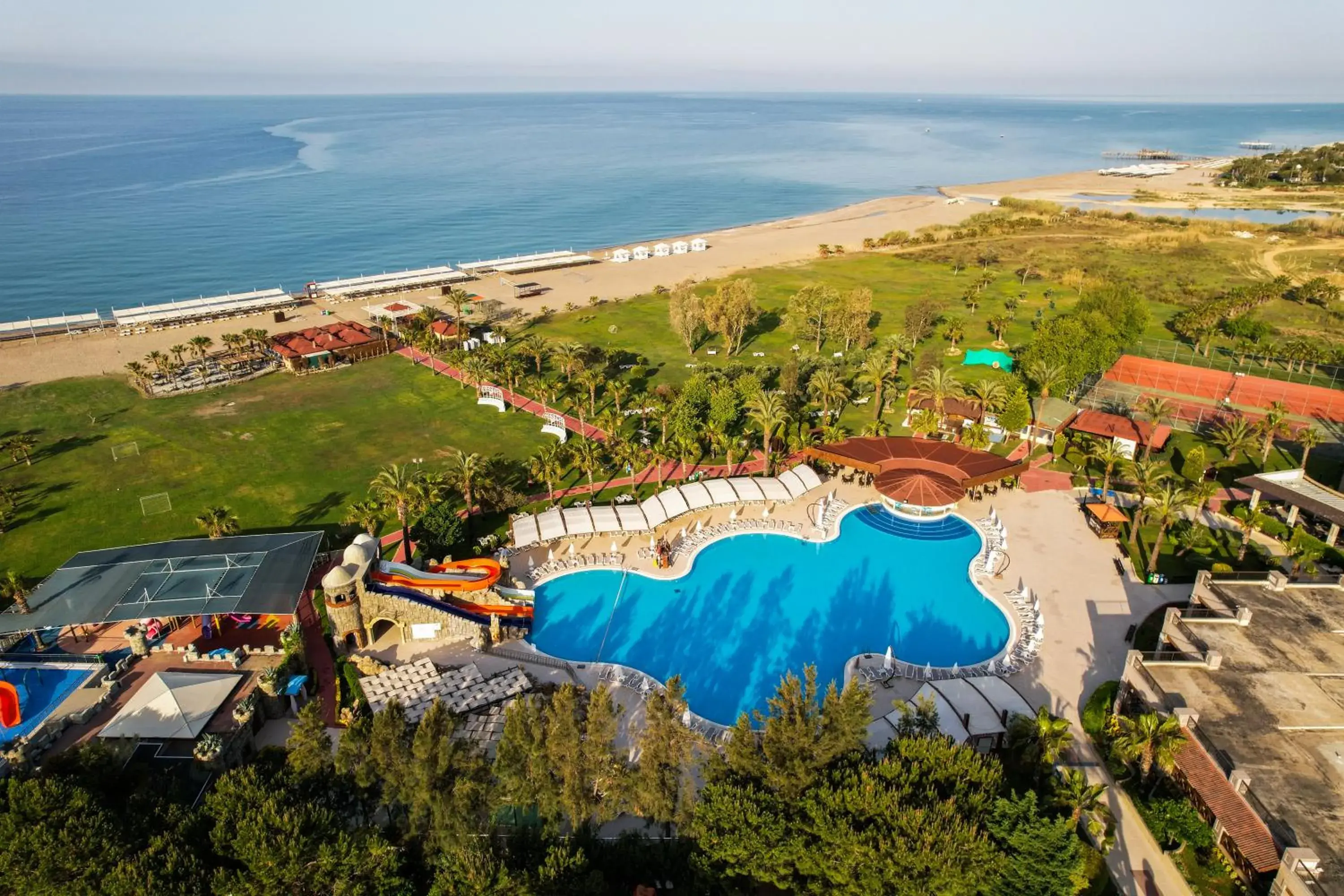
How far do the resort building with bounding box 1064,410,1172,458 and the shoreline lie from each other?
5972cm

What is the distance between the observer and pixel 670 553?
145 ft

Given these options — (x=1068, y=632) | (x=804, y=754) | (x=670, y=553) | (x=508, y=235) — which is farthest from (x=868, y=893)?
(x=508, y=235)

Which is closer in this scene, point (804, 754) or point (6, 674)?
point (804, 754)

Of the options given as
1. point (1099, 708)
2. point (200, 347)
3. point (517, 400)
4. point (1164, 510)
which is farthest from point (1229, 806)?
point (200, 347)

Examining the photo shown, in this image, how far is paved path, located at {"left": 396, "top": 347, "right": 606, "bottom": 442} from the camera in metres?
60.5

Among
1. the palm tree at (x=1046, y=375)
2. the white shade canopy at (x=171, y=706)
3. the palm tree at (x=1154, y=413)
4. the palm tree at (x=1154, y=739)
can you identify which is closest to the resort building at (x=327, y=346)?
the white shade canopy at (x=171, y=706)

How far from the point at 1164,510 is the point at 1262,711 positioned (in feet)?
53.0

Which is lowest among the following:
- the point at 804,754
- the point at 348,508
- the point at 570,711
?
the point at 348,508

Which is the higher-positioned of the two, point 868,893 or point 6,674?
point 868,893

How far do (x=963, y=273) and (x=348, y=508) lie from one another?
301ft

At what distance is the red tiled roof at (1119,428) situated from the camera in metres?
55.3

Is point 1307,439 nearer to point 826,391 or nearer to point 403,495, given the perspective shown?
point 826,391

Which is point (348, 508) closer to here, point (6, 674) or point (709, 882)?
point (6, 674)

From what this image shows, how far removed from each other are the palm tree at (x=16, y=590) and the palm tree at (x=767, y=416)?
3989cm
